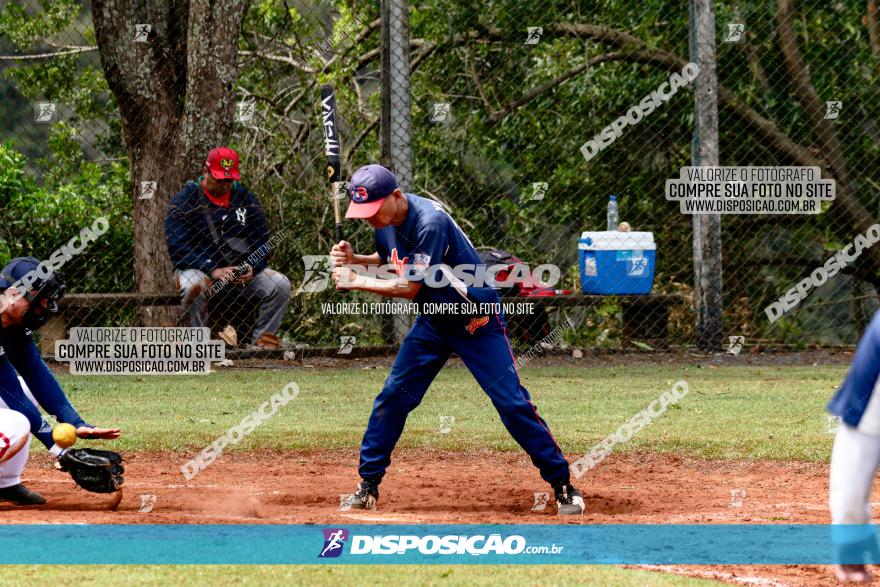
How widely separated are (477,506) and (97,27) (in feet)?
25.8

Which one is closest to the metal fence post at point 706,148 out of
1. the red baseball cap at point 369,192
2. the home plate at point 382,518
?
the red baseball cap at point 369,192

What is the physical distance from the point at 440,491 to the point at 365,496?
670 mm

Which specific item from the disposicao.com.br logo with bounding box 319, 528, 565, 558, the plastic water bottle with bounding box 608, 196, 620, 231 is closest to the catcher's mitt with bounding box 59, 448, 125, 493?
the disposicao.com.br logo with bounding box 319, 528, 565, 558

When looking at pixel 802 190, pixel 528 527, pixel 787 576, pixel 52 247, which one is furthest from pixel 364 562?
pixel 802 190

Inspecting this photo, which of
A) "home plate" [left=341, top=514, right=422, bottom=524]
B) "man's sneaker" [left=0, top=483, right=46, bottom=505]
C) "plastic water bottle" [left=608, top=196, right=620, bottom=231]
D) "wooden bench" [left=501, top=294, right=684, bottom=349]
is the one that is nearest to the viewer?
"home plate" [left=341, top=514, right=422, bottom=524]

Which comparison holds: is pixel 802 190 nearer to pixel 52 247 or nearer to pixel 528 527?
pixel 52 247

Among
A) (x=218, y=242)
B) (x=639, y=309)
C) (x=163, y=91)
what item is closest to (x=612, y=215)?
(x=639, y=309)

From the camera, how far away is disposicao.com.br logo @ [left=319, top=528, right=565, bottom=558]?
4.92 m

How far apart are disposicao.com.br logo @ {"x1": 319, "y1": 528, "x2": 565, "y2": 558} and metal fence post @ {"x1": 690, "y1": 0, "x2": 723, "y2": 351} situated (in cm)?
791

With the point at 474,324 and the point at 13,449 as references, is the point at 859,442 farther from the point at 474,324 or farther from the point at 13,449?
the point at 13,449

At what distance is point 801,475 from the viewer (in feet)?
24.0

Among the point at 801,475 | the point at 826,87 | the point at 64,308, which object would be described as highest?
the point at 826,87

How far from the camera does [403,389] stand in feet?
20.9

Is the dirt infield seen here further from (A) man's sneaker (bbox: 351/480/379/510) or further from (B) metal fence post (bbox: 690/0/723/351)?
(B) metal fence post (bbox: 690/0/723/351)
